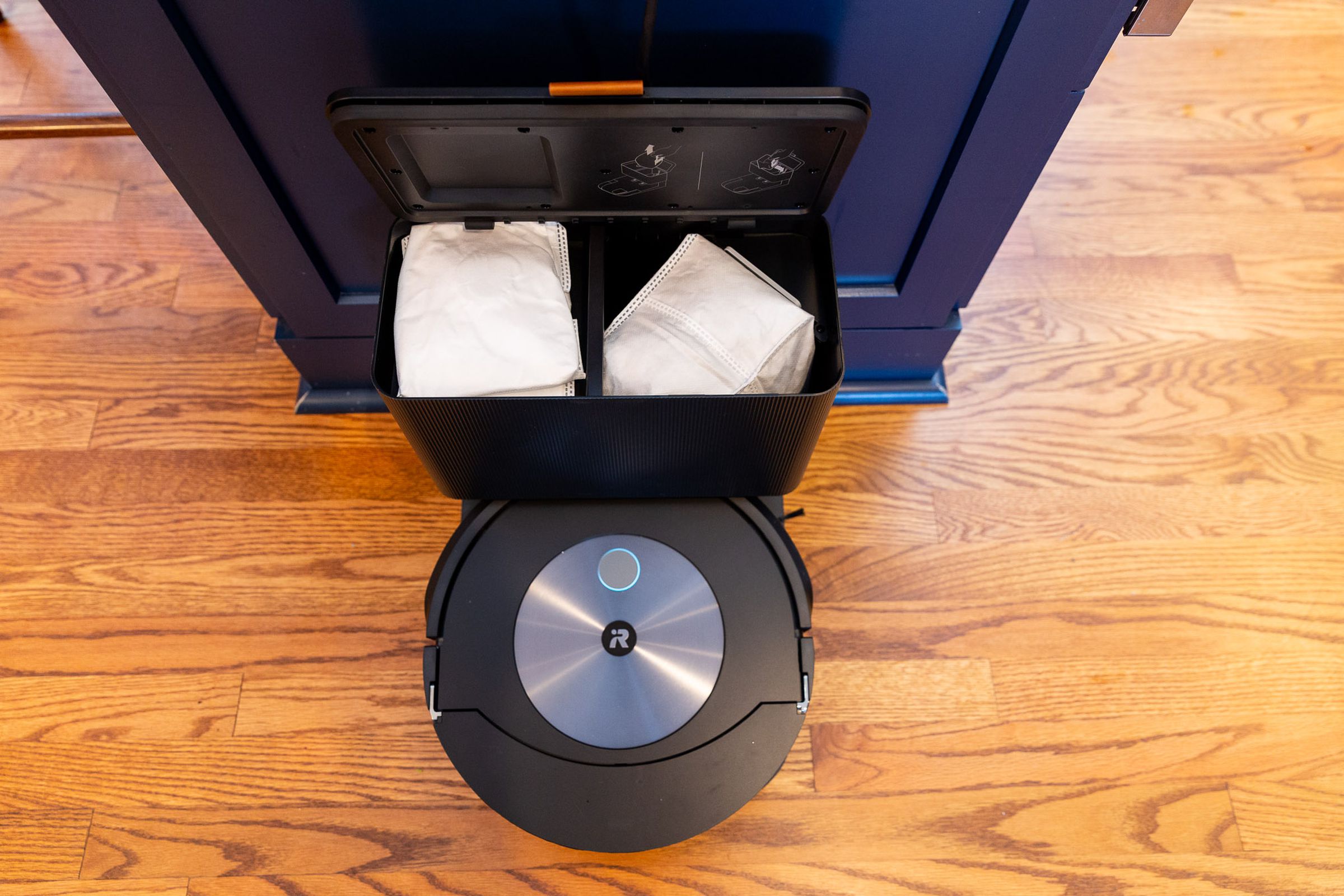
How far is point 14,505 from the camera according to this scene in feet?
3.83

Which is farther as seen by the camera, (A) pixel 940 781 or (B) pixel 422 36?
(A) pixel 940 781

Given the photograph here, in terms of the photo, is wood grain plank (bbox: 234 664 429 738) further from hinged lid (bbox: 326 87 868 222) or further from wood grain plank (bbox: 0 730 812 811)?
hinged lid (bbox: 326 87 868 222)

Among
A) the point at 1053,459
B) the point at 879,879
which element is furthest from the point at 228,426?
the point at 1053,459

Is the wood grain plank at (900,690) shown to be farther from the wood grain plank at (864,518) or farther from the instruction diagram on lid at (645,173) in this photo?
the instruction diagram on lid at (645,173)

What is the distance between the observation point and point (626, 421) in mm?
782

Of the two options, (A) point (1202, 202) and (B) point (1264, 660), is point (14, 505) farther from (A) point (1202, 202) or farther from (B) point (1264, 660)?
(A) point (1202, 202)

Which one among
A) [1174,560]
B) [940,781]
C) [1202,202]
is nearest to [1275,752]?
[1174,560]

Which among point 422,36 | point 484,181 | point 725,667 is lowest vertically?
point 725,667

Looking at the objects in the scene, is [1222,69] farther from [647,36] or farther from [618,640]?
[618,640]

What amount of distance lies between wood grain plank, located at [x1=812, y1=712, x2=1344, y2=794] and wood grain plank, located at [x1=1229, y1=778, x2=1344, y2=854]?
17 mm

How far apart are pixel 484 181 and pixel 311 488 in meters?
0.63

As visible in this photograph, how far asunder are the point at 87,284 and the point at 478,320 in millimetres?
949

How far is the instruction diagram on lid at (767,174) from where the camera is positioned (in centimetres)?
74

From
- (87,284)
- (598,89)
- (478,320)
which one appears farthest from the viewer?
(87,284)
